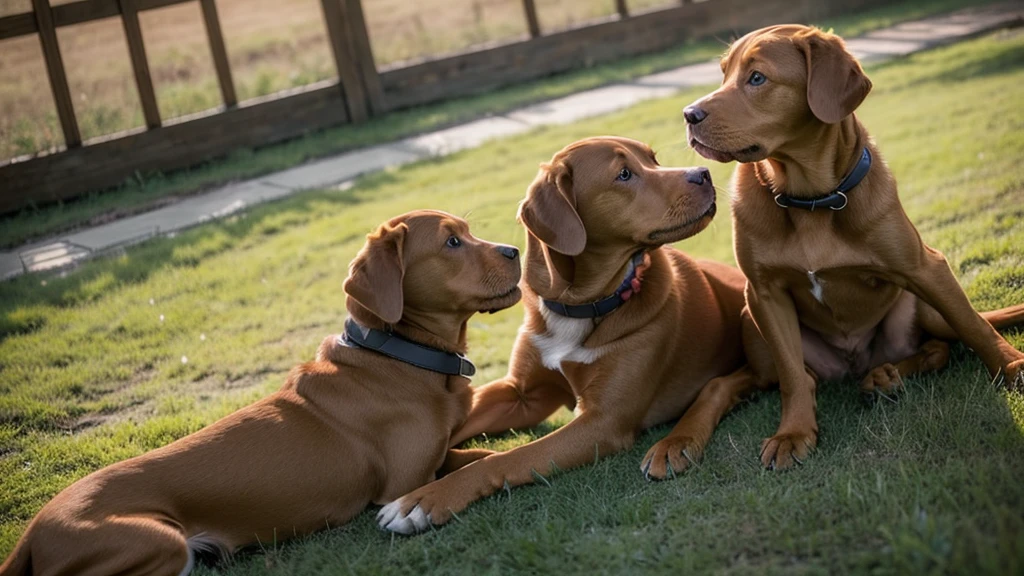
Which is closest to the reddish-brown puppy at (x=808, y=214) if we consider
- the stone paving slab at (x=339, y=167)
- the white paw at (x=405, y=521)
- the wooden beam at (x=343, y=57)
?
the white paw at (x=405, y=521)

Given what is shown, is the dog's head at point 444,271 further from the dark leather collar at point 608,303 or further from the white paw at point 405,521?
the white paw at point 405,521

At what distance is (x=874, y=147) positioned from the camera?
5.00m

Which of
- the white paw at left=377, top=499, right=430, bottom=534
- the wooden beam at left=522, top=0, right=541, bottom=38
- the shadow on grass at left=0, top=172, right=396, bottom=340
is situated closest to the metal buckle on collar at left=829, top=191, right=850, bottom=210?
the white paw at left=377, top=499, right=430, bottom=534

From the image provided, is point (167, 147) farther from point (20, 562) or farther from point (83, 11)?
point (20, 562)

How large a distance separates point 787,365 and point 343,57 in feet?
31.1

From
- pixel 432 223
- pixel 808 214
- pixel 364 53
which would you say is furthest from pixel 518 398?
pixel 364 53

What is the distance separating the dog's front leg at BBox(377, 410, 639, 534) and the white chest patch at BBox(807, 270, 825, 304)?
1.13 m

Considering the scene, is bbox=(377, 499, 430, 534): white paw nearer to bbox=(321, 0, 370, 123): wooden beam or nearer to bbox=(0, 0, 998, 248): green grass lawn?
bbox=(0, 0, 998, 248): green grass lawn

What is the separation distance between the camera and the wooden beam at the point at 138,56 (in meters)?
11.5

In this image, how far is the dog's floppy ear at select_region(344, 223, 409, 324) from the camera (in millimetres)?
4766

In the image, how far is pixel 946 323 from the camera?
16.7 feet

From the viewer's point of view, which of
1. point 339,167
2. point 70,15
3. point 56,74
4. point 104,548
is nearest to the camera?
point 104,548

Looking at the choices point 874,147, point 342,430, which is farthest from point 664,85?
point 342,430

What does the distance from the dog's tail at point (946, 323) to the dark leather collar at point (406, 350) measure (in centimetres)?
237
